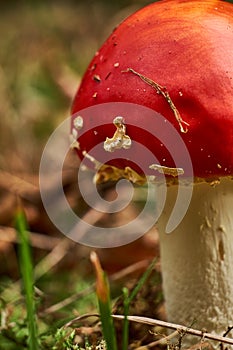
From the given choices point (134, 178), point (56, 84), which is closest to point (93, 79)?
point (134, 178)

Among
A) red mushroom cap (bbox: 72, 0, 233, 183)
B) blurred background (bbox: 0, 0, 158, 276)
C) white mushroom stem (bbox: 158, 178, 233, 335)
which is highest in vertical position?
blurred background (bbox: 0, 0, 158, 276)

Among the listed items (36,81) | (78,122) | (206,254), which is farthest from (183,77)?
(36,81)

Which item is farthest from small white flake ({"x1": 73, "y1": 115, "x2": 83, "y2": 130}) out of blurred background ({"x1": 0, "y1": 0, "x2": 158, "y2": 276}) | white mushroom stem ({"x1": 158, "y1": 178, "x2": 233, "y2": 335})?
blurred background ({"x1": 0, "y1": 0, "x2": 158, "y2": 276})

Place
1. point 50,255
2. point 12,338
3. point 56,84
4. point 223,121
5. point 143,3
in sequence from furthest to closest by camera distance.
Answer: point 143,3 → point 56,84 → point 50,255 → point 12,338 → point 223,121

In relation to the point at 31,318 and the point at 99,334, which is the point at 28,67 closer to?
the point at 99,334

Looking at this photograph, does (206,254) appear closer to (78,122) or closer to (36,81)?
(78,122)

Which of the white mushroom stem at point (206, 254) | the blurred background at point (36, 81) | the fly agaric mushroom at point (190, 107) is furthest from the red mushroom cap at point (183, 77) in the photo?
the blurred background at point (36, 81)

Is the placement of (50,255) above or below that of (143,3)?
below

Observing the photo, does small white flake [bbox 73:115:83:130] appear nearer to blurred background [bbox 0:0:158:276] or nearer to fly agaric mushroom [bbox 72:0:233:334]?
fly agaric mushroom [bbox 72:0:233:334]
